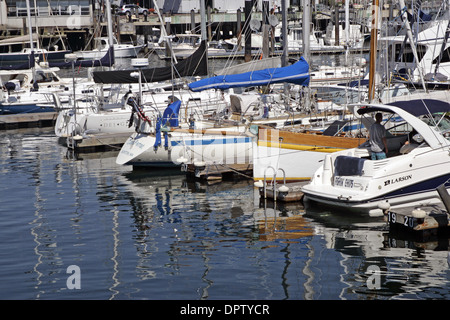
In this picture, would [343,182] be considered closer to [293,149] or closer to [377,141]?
[377,141]

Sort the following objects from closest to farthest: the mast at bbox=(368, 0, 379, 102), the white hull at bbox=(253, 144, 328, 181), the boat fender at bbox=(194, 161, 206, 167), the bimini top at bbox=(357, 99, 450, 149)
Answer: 1. the bimini top at bbox=(357, 99, 450, 149)
2. the mast at bbox=(368, 0, 379, 102)
3. the white hull at bbox=(253, 144, 328, 181)
4. the boat fender at bbox=(194, 161, 206, 167)

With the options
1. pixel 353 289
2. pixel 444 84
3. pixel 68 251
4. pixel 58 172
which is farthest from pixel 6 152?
pixel 353 289

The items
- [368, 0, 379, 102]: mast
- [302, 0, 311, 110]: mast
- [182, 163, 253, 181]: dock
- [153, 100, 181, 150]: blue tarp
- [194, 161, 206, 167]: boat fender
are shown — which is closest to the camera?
[368, 0, 379, 102]: mast

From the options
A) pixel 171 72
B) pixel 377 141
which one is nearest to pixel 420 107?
pixel 377 141

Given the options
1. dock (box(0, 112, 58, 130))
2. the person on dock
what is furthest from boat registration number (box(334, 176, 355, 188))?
dock (box(0, 112, 58, 130))

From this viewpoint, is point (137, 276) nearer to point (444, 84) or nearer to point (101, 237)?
point (101, 237)

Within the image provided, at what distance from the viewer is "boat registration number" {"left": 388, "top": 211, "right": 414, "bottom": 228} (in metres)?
16.5

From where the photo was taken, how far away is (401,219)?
16.7 metres

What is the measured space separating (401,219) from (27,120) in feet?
86.6

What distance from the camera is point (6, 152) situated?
30.9m

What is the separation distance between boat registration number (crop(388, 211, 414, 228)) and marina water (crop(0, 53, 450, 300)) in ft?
1.12

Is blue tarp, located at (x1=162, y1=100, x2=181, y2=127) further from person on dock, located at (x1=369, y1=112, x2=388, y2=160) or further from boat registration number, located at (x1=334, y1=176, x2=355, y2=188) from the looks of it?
person on dock, located at (x1=369, y1=112, x2=388, y2=160)

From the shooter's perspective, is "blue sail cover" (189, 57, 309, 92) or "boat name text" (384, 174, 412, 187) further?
"blue sail cover" (189, 57, 309, 92)

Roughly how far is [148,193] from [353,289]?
34.2ft
